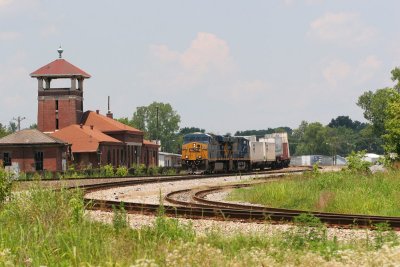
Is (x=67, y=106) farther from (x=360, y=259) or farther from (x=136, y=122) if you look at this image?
(x=136, y=122)

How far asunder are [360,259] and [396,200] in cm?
1236

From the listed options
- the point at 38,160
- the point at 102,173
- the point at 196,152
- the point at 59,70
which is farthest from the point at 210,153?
the point at 59,70

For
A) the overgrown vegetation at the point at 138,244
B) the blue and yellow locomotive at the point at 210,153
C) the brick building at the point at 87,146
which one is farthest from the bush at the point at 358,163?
the brick building at the point at 87,146

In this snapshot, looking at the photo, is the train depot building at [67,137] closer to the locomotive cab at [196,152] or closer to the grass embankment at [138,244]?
→ the locomotive cab at [196,152]

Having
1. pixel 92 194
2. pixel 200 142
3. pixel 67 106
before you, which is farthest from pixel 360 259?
pixel 67 106

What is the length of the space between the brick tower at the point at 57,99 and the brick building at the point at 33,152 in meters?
14.1

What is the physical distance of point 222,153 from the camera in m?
52.4

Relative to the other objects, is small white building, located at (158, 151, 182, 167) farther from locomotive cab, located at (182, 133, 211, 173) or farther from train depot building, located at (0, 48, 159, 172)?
locomotive cab, located at (182, 133, 211, 173)

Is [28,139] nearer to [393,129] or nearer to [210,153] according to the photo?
[210,153]

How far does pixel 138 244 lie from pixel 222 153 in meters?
41.7

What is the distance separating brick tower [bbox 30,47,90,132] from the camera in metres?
84.0

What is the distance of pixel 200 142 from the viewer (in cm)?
4884

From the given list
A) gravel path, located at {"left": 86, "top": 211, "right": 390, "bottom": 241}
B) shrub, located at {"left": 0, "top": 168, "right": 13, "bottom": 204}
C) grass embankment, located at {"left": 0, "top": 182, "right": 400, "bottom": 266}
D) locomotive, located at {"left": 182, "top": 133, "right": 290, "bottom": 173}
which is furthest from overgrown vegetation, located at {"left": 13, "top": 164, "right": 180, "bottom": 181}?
grass embankment, located at {"left": 0, "top": 182, "right": 400, "bottom": 266}

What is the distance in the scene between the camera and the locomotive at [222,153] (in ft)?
161
